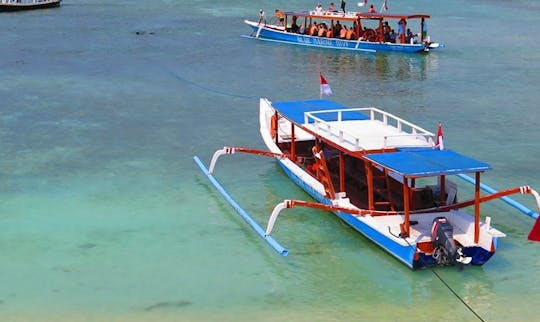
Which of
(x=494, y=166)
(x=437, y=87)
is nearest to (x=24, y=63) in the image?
(x=437, y=87)

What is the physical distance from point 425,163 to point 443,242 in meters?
1.34

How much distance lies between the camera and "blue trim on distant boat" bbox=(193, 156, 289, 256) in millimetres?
13703

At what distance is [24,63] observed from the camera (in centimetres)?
3350

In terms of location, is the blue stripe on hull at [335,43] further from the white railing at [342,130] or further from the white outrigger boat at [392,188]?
the white railing at [342,130]

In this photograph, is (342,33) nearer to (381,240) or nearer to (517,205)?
(517,205)

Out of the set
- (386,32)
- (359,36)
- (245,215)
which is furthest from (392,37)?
(245,215)

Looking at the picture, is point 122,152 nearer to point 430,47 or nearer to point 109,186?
point 109,186

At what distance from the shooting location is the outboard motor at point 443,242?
490 inches

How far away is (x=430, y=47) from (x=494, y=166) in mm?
18480

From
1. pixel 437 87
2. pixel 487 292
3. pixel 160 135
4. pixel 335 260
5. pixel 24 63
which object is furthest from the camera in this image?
pixel 24 63

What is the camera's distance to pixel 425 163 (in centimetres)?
1296

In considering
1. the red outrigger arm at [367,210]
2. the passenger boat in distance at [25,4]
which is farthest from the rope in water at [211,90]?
the passenger boat in distance at [25,4]

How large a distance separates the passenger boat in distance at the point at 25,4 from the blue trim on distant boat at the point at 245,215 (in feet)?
132

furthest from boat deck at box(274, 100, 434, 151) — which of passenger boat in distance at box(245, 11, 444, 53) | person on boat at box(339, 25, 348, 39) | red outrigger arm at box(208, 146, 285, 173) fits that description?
person on boat at box(339, 25, 348, 39)
